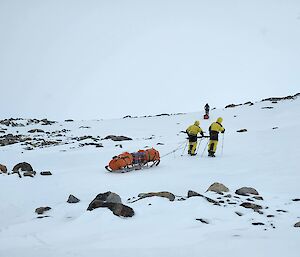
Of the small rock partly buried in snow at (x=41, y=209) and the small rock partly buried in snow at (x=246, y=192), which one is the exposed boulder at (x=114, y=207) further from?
the small rock partly buried in snow at (x=246, y=192)

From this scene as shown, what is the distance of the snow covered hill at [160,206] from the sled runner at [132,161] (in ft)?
1.37

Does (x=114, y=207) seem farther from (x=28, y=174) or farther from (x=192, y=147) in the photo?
(x=192, y=147)

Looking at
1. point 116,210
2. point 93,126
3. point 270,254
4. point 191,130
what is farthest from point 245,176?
point 93,126

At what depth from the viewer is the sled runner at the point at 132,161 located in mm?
11305

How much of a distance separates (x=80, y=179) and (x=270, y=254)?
280 inches

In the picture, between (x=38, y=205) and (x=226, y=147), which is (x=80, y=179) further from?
(x=226, y=147)

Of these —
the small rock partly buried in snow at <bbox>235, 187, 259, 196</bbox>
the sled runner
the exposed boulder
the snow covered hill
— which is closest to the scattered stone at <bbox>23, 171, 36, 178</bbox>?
the snow covered hill

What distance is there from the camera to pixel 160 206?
249 inches

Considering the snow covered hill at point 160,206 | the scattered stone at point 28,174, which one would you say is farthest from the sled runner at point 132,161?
the scattered stone at point 28,174

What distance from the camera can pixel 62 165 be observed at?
43.4 feet

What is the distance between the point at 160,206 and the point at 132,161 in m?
5.38

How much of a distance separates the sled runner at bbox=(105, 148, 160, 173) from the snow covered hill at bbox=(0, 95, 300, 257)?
0.42 meters

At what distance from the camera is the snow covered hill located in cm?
437

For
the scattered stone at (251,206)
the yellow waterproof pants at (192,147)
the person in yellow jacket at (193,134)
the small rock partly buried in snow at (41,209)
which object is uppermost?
the person in yellow jacket at (193,134)
